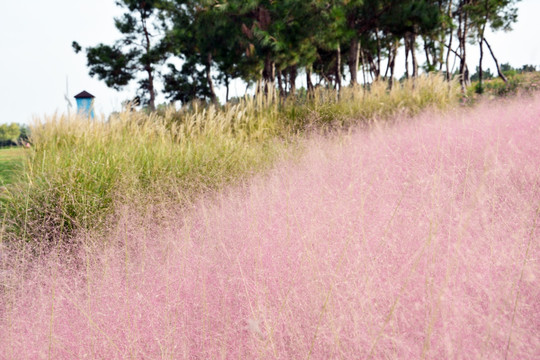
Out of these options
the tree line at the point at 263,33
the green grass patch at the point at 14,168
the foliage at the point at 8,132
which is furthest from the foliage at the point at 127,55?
the foliage at the point at 8,132

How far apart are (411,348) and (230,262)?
1047 millimetres

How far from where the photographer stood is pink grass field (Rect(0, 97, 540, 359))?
4.06 feet

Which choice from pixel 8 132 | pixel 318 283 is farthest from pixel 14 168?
pixel 8 132

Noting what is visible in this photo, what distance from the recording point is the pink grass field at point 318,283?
4.06 ft

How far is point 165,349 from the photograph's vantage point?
140 centimetres

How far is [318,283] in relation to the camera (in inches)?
59.6

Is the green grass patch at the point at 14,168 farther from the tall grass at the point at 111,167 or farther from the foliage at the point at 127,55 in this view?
the foliage at the point at 127,55

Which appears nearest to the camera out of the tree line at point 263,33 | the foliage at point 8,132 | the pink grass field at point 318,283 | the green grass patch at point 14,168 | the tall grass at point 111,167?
the pink grass field at point 318,283

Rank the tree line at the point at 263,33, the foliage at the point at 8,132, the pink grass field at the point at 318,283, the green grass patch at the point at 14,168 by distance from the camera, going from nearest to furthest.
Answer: the pink grass field at the point at 318,283
the green grass patch at the point at 14,168
the tree line at the point at 263,33
the foliage at the point at 8,132

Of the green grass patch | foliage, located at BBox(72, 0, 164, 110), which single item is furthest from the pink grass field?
foliage, located at BBox(72, 0, 164, 110)

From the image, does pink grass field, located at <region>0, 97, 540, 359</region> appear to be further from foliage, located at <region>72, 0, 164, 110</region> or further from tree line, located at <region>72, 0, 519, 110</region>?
foliage, located at <region>72, 0, 164, 110</region>

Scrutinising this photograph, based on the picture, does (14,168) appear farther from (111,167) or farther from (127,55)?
(127,55)

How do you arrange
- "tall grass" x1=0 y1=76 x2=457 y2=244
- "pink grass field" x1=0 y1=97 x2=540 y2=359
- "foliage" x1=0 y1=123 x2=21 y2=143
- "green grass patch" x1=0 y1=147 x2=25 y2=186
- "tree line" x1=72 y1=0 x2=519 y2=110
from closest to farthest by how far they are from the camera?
"pink grass field" x1=0 y1=97 x2=540 y2=359, "tall grass" x1=0 y1=76 x2=457 y2=244, "green grass patch" x1=0 y1=147 x2=25 y2=186, "tree line" x1=72 y1=0 x2=519 y2=110, "foliage" x1=0 y1=123 x2=21 y2=143

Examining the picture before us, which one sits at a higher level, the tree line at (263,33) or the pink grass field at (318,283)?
the tree line at (263,33)
